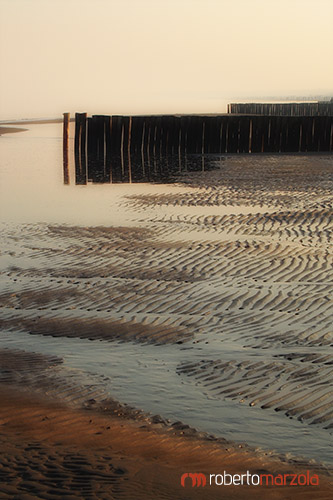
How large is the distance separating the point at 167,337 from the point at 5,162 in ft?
75.5

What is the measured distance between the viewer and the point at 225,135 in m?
31.8

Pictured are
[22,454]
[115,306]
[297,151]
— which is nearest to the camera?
[22,454]

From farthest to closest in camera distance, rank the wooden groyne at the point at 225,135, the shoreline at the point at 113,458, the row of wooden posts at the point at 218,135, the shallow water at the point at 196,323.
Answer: the wooden groyne at the point at 225,135 < the row of wooden posts at the point at 218,135 < the shallow water at the point at 196,323 < the shoreline at the point at 113,458

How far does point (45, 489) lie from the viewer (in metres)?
4.25

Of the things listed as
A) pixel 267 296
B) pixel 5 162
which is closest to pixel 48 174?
pixel 5 162

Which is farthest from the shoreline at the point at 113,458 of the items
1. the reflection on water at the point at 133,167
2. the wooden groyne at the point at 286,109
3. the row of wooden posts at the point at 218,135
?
the wooden groyne at the point at 286,109

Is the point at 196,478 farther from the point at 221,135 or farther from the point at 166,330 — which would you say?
the point at 221,135

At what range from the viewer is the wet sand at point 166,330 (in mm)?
4559

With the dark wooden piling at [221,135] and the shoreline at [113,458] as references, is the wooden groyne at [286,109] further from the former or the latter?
the shoreline at [113,458]

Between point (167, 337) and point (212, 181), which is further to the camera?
point (212, 181)

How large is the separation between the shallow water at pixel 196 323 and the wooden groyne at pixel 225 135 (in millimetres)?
16178

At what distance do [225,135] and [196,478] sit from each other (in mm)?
28067

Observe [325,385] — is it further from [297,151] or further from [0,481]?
[297,151]

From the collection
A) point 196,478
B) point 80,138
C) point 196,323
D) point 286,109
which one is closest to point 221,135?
point 80,138
